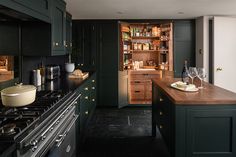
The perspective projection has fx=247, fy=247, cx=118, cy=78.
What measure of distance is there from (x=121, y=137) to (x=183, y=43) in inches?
127

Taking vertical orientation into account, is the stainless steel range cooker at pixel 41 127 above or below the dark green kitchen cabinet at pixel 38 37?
below

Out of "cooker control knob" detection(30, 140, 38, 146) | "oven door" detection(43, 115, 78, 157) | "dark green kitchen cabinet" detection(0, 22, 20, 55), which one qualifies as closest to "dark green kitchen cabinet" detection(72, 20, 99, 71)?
"dark green kitchen cabinet" detection(0, 22, 20, 55)

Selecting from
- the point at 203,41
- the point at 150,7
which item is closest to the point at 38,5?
the point at 150,7

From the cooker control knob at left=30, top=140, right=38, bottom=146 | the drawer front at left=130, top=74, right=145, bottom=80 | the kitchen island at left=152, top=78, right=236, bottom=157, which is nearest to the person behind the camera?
the cooker control knob at left=30, top=140, right=38, bottom=146

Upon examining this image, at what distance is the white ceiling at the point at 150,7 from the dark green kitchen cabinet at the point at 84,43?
69 cm

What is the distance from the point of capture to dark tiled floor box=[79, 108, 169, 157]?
3.41 metres

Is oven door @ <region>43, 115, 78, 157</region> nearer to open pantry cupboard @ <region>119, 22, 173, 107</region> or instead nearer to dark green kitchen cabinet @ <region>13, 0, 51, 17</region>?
dark green kitchen cabinet @ <region>13, 0, 51, 17</region>

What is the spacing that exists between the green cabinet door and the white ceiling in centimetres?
45

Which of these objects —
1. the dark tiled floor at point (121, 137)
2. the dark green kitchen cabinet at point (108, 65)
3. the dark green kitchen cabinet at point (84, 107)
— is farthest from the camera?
the dark green kitchen cabinet at point (108, 65)

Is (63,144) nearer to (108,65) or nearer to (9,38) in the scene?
(9,38)

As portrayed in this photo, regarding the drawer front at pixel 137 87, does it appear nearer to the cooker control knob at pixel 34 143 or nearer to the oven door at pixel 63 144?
the oven door at pixel 63 144

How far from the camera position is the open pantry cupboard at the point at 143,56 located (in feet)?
21.0

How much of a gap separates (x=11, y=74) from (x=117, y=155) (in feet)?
5.56

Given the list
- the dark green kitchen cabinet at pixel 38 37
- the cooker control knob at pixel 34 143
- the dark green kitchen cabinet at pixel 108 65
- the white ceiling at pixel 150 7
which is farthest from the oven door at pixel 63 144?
the dark green kitchen cabinet at pixel 108 65
